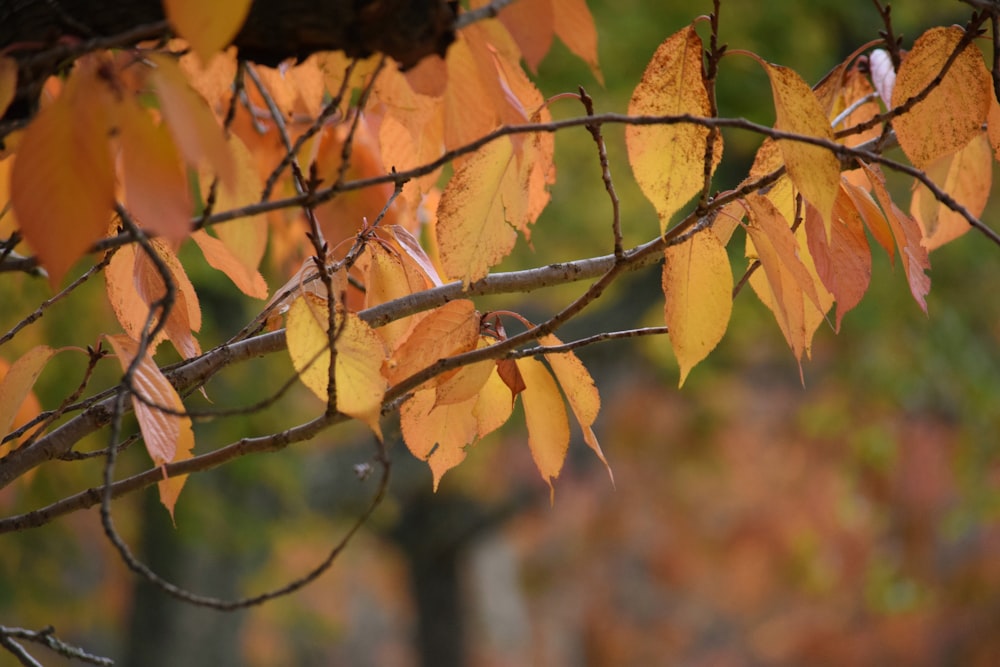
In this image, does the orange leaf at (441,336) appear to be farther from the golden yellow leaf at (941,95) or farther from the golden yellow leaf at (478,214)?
the golden yellow leaf at (941,95)

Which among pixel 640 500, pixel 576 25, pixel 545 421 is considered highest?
pixel 576 25

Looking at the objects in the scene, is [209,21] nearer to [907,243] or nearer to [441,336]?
[441,336]

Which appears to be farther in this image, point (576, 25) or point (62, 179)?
point (576, 25)

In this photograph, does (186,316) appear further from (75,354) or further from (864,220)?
(75,354)

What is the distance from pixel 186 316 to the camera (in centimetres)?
76

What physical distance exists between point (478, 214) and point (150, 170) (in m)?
0.26

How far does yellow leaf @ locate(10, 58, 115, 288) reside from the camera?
433 mm

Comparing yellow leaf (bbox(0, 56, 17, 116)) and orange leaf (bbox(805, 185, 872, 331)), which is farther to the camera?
orange leaf (bbox(805, 185, 872, 331))

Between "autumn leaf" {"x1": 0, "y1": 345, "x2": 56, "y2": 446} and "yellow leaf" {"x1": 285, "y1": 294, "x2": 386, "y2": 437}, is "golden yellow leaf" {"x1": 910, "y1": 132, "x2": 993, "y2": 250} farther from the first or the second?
"autumn leaf" {"x1": 0, "y1": 345, "x2": 56, "y2": 446}

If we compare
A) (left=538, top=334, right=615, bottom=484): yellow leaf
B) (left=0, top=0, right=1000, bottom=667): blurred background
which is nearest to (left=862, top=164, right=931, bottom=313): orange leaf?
(left=538, top=334, right=615, bottom=484): yellow leaf

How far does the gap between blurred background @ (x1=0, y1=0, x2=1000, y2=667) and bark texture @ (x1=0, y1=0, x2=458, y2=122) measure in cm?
104

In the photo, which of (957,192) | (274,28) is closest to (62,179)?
(274,28)

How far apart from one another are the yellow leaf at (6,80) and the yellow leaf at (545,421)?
396 millimetres

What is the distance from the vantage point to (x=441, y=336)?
0.69m
